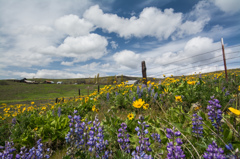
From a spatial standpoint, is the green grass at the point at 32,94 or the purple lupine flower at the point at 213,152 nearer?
the purple lupine flower at the point at 213,152

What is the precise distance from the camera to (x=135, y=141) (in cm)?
246

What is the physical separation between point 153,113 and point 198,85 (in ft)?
7.96

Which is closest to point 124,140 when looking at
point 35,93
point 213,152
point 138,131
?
point 138,131

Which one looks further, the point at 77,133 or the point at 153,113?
the point at 153,113

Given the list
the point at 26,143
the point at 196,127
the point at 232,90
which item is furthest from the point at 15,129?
the point at 232,90

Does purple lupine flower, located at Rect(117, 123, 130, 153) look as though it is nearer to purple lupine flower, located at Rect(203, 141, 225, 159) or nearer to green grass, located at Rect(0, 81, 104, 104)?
purple lupine flower, located at Rect(203, 141, 225, 159)

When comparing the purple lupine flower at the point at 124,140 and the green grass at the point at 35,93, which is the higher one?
the purple lupine flower at the point at 124,140

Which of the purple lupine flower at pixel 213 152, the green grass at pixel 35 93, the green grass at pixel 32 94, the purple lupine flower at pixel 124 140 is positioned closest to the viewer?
the purple lupine flower at pixel 213 152

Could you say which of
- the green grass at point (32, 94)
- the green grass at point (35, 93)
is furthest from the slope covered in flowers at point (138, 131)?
the green grass at point (32, 94)

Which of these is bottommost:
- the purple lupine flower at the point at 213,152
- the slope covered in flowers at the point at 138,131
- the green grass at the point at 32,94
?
the green grass at the point at 32,94

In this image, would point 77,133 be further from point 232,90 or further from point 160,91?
point 232,90

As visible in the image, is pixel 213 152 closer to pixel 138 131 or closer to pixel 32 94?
pixel 138 131

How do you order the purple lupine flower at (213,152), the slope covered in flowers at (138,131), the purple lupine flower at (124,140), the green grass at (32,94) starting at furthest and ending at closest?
1. the green grass at (32,94)
2. the purple lupine flower at (124,140)
3. the slope covered in flowers at (138,131)
4. the purple lupine flower at (213,152)

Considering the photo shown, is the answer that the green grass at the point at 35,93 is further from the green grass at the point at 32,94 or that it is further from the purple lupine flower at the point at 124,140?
the purple lupine flower at the point at 124,140
